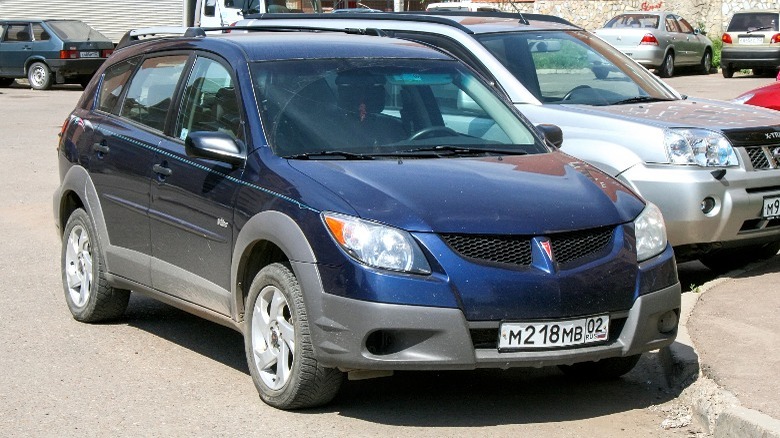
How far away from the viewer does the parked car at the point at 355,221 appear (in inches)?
210

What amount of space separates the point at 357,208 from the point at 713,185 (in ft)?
11.7

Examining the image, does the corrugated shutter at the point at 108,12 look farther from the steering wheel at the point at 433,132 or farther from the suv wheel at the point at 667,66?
the steering wheel at the point at 433,132

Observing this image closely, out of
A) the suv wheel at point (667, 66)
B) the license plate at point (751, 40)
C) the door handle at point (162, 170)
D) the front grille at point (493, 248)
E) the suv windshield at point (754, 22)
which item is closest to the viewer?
the front grille at point (493, 248)

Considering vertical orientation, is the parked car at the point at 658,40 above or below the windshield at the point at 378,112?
below

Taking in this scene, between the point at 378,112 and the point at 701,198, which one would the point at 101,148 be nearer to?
the point at 378,112

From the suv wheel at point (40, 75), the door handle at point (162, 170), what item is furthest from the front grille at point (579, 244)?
the suv wheel at point (40, 75)

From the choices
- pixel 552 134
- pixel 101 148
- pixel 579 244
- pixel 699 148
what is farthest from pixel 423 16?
pixel 579 244

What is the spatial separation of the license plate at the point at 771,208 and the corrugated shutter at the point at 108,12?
100ft

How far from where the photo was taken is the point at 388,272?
527 centimetres

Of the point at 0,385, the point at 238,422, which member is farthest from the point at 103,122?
the point at 238,422

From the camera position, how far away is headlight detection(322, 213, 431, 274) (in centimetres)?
529

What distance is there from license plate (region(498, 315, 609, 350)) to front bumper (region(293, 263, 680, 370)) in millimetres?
33

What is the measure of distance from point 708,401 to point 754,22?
Answer: 2774 cm

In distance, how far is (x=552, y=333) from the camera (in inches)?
214
